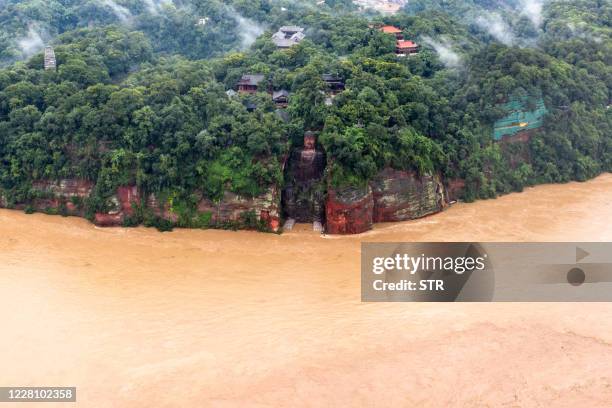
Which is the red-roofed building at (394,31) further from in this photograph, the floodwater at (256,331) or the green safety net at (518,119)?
the floodwater at (256,331)

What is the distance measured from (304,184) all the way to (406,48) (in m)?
13.6

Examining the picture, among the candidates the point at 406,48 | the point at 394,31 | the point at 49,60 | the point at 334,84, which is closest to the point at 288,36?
the point at 394,31

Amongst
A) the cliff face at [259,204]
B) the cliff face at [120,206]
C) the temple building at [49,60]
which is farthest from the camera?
the temple building at [49,60]

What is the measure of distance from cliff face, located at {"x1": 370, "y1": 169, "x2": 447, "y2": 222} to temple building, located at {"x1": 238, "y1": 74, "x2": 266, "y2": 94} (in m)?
8.84

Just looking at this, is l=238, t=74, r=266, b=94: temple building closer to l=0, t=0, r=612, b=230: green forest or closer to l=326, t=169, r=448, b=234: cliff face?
l=0, t=0, r=612, b=230: green forest

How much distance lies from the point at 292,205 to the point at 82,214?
342 inches

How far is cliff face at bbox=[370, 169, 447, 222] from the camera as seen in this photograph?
79.3 ft

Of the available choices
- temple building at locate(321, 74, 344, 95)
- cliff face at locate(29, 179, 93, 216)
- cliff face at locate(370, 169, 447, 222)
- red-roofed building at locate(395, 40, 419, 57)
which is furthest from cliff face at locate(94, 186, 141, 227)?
red-roofed building at locate(395, 40, 419, 57)

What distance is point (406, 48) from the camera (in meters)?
33.8

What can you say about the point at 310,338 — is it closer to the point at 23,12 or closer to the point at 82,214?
the point at 82,214

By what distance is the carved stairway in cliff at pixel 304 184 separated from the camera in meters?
24.4

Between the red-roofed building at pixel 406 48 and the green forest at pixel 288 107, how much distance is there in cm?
84

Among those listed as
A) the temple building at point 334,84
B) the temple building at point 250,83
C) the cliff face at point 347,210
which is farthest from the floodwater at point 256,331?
the temple building at point 250,83

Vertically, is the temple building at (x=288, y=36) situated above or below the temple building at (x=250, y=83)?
above
